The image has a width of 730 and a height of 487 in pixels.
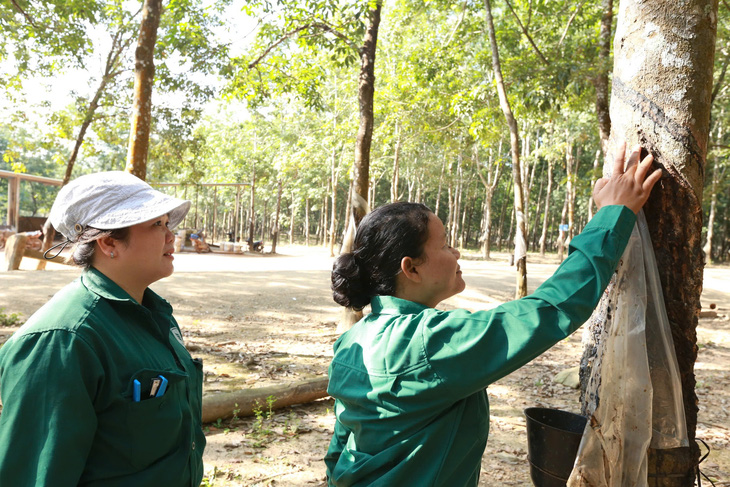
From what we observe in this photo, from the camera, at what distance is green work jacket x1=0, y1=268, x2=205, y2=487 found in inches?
51.2

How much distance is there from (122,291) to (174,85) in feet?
28.9

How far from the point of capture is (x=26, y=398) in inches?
51.3

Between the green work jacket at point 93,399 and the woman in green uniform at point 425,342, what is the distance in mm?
502

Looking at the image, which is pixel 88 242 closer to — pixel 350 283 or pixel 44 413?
pixel 44 413

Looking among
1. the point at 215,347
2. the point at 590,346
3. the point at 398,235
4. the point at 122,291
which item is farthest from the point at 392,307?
the point at 215,347

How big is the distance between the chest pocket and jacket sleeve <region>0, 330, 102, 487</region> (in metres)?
0.13

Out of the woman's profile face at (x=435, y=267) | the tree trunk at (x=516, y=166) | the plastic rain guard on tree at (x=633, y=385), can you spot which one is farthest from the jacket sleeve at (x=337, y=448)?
the tree trunk at (x=516, y=166)

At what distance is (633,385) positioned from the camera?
78.5 inches

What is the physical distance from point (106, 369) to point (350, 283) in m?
0.75

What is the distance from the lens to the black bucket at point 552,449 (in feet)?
6.89

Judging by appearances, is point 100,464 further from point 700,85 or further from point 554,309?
point 700,85

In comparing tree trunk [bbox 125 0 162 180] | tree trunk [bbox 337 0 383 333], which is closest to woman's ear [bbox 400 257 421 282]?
tree trunk [bbox 125 0 162 180]

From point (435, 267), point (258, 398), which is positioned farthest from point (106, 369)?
point (258, 398)

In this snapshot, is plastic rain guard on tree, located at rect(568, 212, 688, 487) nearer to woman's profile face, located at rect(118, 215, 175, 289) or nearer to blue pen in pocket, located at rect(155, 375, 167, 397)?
blue pen in pocket, located at rect(155, 375, 167, 397)
